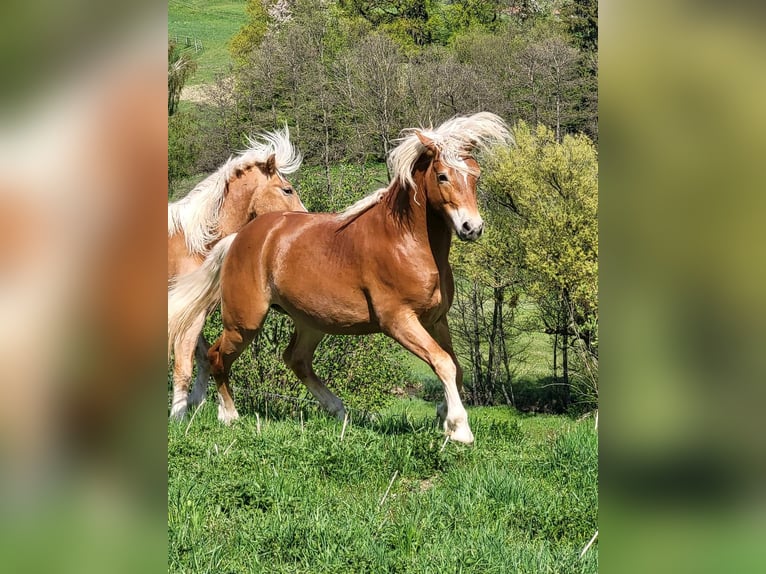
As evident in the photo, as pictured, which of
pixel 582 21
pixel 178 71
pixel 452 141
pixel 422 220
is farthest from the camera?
pixel 582 21

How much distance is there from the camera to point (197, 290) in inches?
280

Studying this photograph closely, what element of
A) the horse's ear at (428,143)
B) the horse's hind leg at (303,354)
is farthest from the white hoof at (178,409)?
the horse's ear at (428,143)

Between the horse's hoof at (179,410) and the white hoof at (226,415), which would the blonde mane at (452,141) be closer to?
the white hoof at (226,415)

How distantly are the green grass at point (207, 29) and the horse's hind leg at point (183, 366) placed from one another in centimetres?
2982

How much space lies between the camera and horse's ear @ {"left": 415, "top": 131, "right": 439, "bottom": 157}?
5.61m

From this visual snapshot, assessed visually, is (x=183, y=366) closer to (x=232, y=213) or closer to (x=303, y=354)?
(x=303, y=354)

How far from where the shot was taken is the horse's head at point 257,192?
26.1ft

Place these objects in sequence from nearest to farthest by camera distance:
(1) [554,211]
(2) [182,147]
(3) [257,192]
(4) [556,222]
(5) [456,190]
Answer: (5) [456,190], (3) [257,192], (4) [556,222], (1) [554,211], (2) [182,147]

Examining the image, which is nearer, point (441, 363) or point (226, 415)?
point (441, 363)

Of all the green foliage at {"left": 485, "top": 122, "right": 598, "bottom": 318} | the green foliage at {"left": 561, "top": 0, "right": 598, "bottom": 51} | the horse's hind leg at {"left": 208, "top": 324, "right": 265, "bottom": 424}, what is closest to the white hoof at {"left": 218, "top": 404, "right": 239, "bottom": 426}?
the horse's hind leg at {"left": 208, "top": 324, "right": 265, "bottom": 424}

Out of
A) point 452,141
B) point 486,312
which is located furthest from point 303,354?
point 486,312

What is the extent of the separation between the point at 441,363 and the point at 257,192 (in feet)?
10.5
